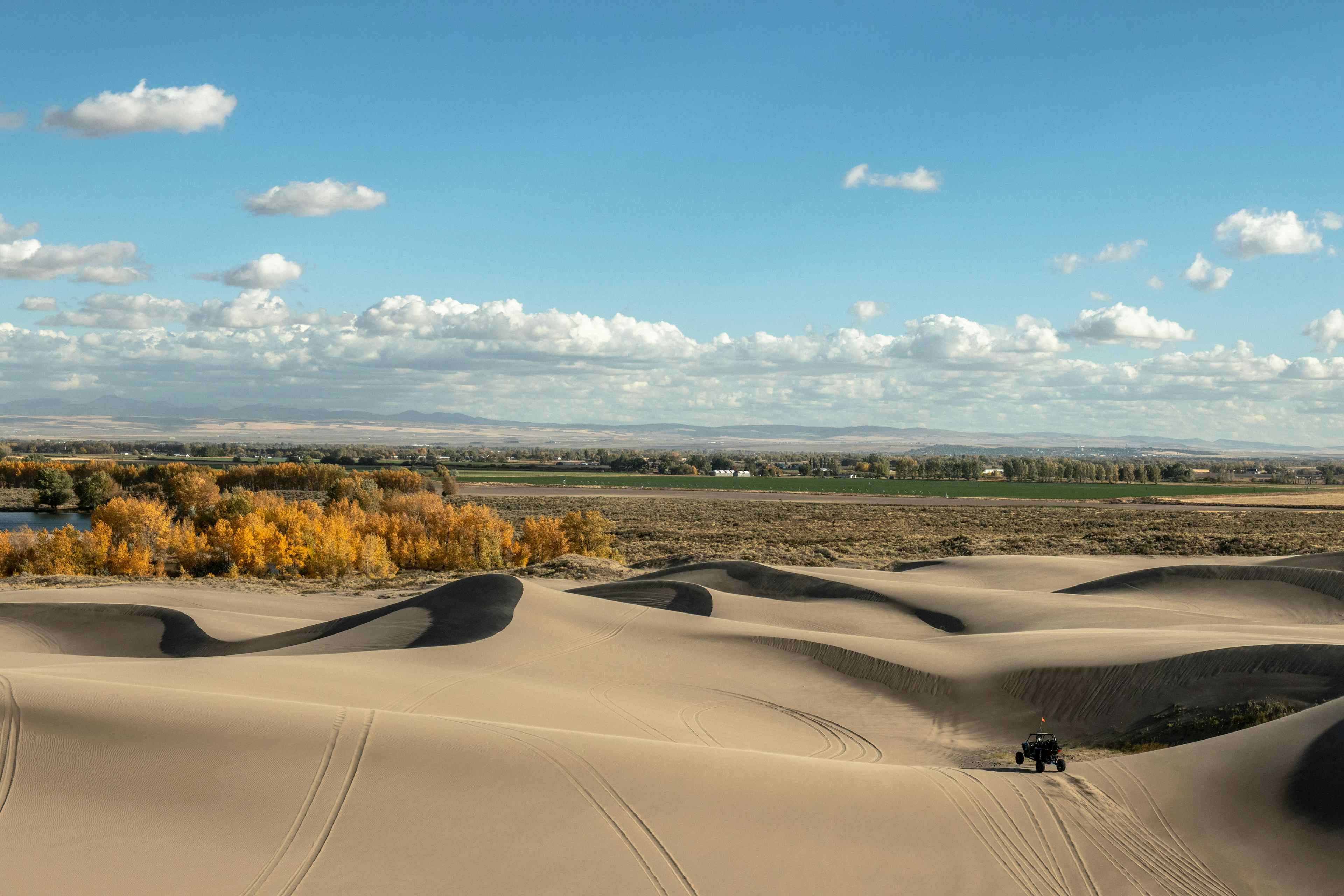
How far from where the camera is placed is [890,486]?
145 m

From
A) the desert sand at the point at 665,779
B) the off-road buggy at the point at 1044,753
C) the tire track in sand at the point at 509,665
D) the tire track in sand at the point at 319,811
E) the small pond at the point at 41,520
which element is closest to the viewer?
the tire track in sand at the point at 319,811

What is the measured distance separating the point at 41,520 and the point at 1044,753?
341 ft

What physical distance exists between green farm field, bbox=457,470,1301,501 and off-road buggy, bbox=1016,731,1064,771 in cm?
10601

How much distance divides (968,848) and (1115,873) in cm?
176

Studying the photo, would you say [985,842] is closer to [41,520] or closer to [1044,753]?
[1044,753]

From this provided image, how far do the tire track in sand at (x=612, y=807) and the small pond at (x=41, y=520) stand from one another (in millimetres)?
80883

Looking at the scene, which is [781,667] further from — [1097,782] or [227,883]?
[227,883]

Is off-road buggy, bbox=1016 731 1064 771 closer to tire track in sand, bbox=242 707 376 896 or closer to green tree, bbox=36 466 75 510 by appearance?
tire track in sand, bbox=242 707 376 896

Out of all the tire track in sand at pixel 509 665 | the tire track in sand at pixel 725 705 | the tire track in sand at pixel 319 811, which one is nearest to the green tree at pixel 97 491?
the tire track in sand at pixel 509 665

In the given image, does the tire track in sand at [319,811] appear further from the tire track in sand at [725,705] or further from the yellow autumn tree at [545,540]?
the yellow autumn tree at [545,540]

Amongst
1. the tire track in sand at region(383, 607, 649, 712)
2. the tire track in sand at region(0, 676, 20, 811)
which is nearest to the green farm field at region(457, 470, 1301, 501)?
the tire track in sand at region(383, 607, 649, 712)

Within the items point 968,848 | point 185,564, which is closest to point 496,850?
point 968,848

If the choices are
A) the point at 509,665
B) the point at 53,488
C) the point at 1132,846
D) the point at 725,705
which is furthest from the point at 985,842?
the point at 53,488

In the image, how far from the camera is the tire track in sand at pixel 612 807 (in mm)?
10672
